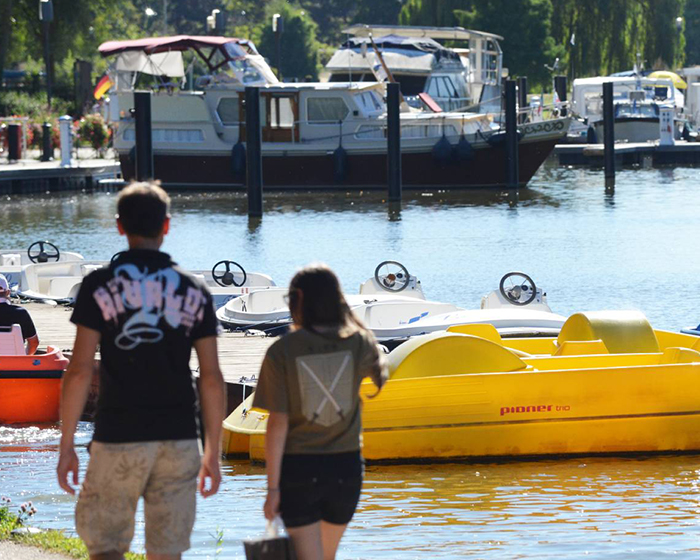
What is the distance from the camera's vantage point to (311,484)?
448 centimetres

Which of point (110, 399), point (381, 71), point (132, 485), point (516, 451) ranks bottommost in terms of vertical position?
point (516, 451)

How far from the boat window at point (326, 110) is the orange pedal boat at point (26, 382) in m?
29.9

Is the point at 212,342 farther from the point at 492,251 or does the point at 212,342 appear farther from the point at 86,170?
the point at 86,170

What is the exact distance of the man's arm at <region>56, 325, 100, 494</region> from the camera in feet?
14.1

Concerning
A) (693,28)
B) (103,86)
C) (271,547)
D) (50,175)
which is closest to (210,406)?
(271,547)

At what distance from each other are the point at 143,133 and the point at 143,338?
102ft

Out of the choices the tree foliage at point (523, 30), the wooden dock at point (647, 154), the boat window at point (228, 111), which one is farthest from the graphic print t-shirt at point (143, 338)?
the tree foliage at point (523, 30)

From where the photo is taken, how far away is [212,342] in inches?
171

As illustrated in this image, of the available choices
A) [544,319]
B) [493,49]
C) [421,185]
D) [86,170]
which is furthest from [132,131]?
[544,319]

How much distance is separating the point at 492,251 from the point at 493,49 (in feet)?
105

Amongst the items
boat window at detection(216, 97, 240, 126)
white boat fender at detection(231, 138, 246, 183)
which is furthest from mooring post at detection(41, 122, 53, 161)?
white boat fender at detection(231, 138, 246, 183)

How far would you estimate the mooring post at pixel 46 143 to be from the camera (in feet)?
138

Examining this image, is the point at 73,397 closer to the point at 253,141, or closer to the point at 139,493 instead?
the point at 139,493

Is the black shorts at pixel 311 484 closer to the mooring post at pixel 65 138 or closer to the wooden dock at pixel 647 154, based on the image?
the mooring post at pixel 65 138
